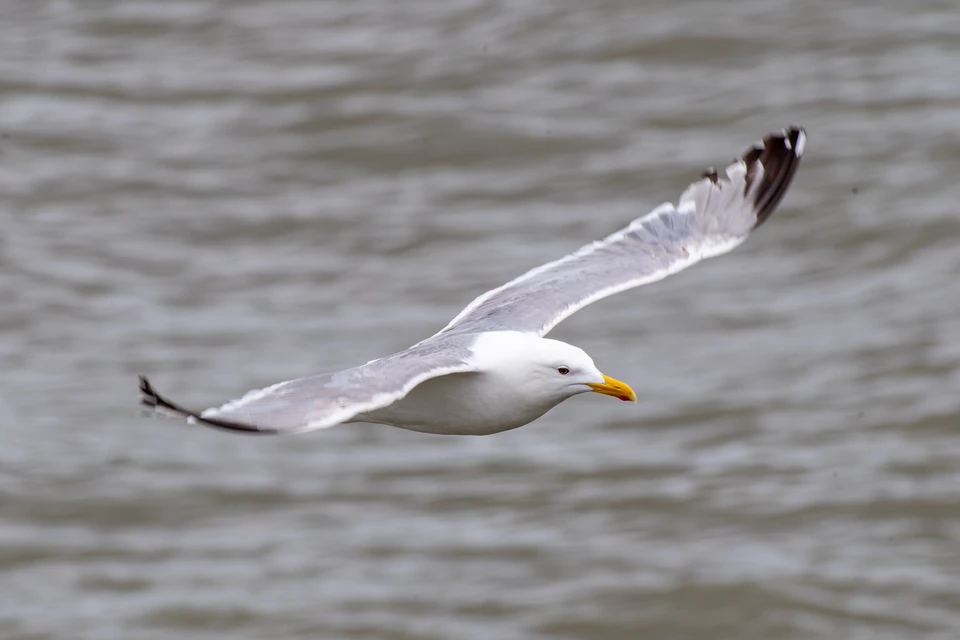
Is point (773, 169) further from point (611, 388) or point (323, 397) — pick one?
point (323, 397)

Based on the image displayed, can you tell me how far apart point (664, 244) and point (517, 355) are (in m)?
2.20

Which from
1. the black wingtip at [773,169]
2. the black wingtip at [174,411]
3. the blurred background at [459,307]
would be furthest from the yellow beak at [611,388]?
the blurred background at [459,307]

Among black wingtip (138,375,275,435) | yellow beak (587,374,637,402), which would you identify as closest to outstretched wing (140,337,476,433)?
black wingtip (138,375,275,435)

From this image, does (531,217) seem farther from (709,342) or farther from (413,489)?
(413,489)

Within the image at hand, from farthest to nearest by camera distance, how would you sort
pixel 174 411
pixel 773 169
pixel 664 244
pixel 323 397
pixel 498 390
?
pixel 773 169 < pixel 664 244 < pixel 498 390 < pixel 323 397 < pixel 174 411

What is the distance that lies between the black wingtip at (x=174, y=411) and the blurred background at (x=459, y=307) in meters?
12.4

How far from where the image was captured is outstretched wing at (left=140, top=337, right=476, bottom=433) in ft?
21.5

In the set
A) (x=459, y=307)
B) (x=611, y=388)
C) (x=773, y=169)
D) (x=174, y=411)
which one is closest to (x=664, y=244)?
(x=773, y=169)

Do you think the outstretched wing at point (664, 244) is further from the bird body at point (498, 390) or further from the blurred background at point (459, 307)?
the blurred background at point (459, 307)

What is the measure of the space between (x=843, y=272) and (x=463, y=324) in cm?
1572

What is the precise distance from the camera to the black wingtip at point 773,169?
10250mm

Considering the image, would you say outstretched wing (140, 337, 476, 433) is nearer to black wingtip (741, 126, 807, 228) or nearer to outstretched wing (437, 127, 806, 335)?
outstretched wing (437, 127, 806, 335)

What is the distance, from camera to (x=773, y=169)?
1034 centimetres

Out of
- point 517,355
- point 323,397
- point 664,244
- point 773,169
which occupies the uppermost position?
point 773,169
